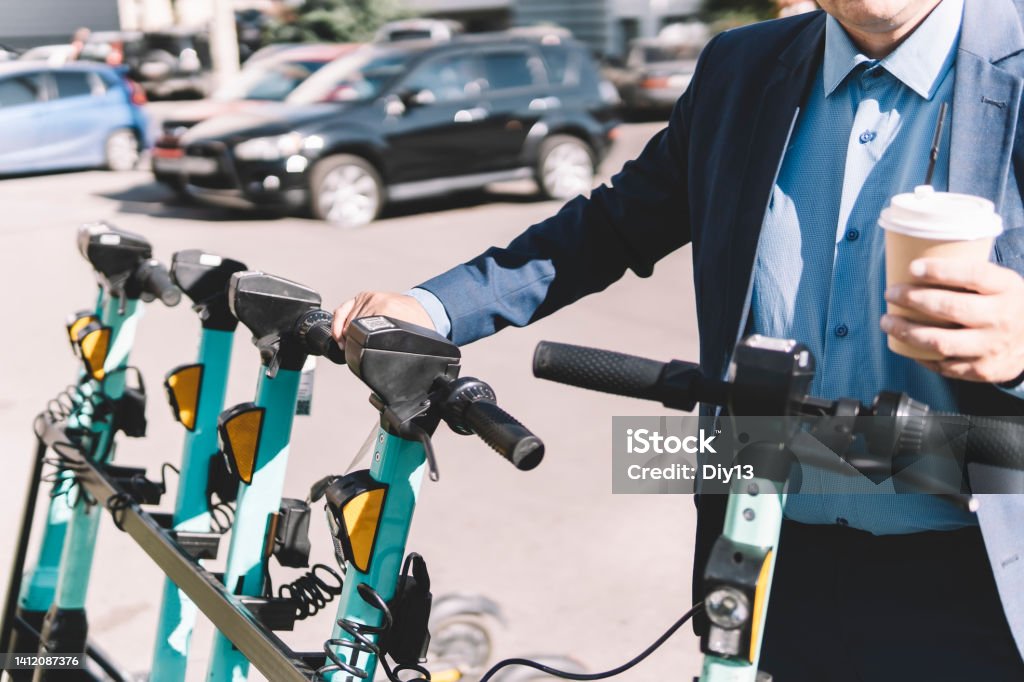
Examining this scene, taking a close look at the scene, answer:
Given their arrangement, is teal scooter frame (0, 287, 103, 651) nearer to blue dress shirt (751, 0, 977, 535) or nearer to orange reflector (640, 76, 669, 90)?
blue dress shirt (751, 0, 977, 535)

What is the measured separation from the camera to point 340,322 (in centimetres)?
178

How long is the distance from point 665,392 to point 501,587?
2.68m

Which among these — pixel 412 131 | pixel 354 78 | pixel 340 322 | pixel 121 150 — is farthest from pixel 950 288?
pixel 121 150

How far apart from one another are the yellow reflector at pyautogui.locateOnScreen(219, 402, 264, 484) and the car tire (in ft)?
Answer: 27.9

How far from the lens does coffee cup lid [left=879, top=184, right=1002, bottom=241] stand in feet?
3.69

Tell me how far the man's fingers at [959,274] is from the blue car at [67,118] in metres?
13.5

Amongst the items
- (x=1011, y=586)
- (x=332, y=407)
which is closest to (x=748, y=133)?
(x=1011, y=586)

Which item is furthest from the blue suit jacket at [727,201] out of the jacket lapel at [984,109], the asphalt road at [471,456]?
the asphalt road at [471,456]

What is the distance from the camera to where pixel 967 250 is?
114cm

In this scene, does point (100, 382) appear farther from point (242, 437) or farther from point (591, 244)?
point (591, 244)

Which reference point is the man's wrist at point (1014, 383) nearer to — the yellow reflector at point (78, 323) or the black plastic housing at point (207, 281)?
the black plastic housing at point (207, 281)

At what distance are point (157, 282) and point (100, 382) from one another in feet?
1.02

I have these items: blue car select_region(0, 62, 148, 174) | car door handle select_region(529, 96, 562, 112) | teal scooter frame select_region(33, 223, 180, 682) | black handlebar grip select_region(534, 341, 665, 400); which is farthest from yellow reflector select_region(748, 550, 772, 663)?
blue car select_region(0, 62, 148, 174)

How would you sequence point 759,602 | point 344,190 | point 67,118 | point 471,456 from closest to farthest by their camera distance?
point 759,602
point 471,456
point 344,190
point 67,118
